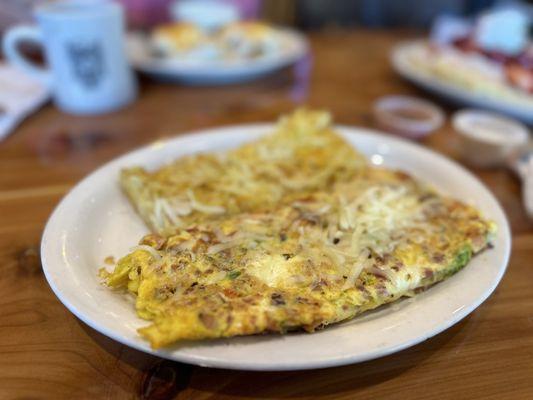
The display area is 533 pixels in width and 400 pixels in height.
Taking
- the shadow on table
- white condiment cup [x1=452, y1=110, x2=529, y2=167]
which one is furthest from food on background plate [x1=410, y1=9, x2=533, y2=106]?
the shadow on table

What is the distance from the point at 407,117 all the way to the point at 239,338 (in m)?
1.59

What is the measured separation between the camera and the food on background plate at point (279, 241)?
0.92 metres

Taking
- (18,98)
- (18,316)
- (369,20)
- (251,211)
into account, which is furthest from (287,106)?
(369,20)

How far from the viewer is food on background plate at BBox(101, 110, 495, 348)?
3.00 ft

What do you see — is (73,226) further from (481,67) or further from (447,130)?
(481,67)

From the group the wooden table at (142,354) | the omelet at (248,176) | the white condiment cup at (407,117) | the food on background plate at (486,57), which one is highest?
the food on background plate at (486,57)

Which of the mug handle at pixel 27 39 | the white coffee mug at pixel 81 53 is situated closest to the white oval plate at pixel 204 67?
the white coffee mug at pixel 81 53

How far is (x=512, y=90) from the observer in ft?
7.51

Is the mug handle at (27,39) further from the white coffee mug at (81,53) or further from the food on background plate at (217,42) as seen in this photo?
the food on background plate at (217,42)

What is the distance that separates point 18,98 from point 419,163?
188 centimetres

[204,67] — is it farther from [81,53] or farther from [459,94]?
[459,94]

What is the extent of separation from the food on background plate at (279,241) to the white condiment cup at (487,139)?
22.4 inches

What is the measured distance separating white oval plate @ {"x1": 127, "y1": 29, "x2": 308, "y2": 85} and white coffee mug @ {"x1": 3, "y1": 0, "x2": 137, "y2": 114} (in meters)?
0.24

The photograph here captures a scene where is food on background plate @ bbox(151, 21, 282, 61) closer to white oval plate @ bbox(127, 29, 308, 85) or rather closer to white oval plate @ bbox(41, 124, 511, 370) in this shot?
white oval plate @ bbox(127, 29, 308, 85)
